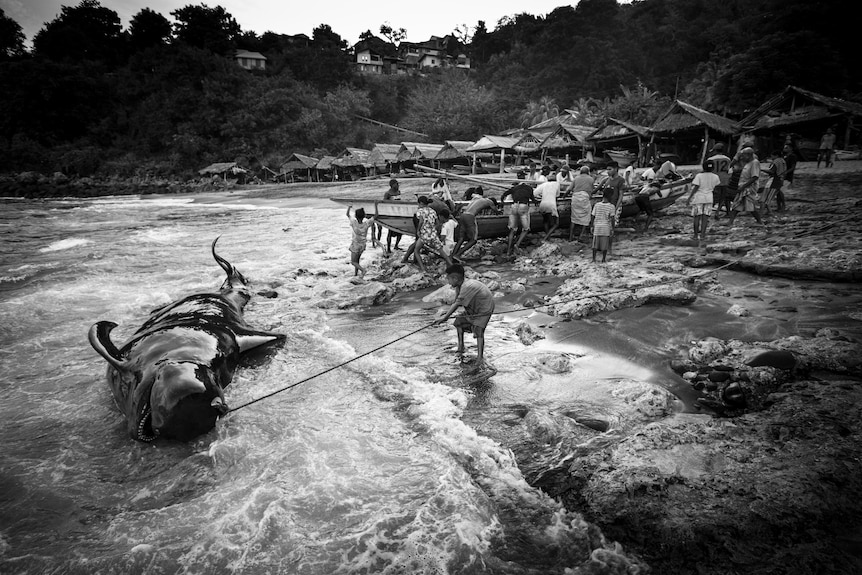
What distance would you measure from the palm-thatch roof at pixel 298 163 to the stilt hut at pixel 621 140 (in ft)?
93.1

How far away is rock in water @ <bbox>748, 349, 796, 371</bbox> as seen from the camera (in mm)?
4383

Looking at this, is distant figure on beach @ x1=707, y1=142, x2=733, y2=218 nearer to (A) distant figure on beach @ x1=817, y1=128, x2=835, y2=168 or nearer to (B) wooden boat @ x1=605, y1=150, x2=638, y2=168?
(A) distant figure on beach @ x1=817, y1=128, x2=835, y2=168

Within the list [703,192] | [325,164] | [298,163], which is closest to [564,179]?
[703,192]

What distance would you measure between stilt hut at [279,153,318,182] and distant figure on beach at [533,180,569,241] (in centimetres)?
3591

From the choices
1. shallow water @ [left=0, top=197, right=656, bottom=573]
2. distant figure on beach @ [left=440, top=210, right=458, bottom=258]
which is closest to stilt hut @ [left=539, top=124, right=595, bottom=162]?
distant figure on beach @ [left=440, top=210, right=458, bottom=258]

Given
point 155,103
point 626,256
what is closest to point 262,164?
point 155,103

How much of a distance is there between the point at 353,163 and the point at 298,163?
7.26 meters

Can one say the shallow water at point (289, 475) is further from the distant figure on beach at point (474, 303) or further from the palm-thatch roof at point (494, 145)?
the palm-thatch roof at point (494, 145)

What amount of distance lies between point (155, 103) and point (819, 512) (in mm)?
72067

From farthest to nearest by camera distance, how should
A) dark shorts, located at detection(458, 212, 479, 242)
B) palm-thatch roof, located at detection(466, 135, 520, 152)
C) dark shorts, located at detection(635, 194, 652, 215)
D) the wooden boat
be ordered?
palm-thatch roof, located at detection(466, 135, 520, 152)
the wooden boat
dark shorts, located at detection(635, 194, 652, 215)
dark shorts, located at detection(458, 212, 479, 242)

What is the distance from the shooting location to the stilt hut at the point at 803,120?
1883 cm

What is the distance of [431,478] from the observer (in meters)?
3.52

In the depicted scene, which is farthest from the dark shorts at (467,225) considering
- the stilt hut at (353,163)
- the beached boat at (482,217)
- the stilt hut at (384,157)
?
the stilt hut at (353,163)

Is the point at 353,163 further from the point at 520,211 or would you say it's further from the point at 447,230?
the point at 447,230
